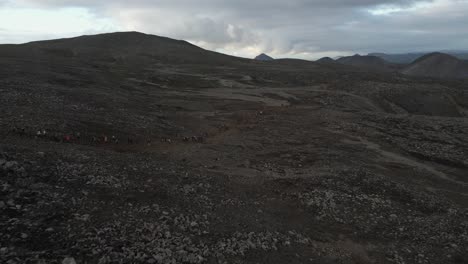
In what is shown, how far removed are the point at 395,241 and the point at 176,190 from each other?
732 centimetres

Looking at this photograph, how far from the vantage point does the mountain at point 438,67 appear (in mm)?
142663

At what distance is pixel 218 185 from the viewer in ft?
50.1

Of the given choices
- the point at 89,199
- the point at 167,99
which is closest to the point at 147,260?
the point at 89,199

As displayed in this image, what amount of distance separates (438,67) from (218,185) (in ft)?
510

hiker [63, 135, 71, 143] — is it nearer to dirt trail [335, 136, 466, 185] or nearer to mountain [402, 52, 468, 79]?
dirt trail [335, 136, 466, 185]

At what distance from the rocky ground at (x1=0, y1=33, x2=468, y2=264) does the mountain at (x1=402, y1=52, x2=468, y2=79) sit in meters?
127

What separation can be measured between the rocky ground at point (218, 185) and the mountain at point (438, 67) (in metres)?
127

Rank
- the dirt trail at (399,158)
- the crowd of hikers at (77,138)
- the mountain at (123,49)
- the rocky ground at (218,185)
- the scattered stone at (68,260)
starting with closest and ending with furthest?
1. the scattered stone at (68,260)
2. the rocky ground at (218,185)
3. the crowd of hikers at (77,138)
4. the dirt trail at (399,158)
5. the mountain at (123,49)

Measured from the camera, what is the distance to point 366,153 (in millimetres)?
22594

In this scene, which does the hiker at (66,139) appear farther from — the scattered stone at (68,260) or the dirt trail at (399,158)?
the dirt trail at (399,158)

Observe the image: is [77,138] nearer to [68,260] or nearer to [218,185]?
[218,185]

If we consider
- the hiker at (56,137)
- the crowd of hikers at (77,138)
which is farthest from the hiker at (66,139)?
the hiker at (56,137)

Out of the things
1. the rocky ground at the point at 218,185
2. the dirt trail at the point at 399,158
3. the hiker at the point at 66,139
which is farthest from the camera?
the dirt trail at the point at 399,158

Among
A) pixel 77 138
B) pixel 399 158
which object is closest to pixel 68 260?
pixel 77 138
